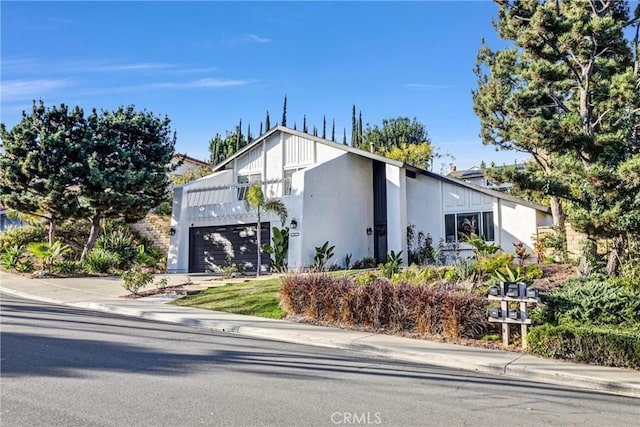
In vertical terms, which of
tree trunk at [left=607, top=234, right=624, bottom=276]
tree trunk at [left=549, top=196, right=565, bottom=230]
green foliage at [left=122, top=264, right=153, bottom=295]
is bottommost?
green foliage at [left=122, top=264, right=153, bottom=295]

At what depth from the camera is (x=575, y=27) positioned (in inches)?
429

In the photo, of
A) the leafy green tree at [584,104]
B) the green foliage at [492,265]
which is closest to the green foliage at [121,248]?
the green foliage at [492,265]

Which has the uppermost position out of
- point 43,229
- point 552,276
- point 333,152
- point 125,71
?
point 125,71

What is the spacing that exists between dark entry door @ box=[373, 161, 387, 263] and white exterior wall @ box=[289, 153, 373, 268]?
A: 24cm

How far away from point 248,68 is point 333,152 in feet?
20.5

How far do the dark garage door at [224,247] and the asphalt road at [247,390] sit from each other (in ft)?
43.1

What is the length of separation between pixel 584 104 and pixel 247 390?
431 inches

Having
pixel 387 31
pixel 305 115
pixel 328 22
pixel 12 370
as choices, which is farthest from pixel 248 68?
pixel 305 115

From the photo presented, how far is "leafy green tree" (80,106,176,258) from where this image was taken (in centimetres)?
2030

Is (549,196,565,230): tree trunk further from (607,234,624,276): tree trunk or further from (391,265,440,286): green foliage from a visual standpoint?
(391,265,440,286): green foliage

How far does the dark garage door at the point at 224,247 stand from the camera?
72.1 feet

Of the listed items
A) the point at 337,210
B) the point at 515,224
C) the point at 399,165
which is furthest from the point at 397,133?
the point at 515,224

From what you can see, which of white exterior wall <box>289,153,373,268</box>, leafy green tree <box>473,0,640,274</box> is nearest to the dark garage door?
white exterior wall <box>289,153,373,268</box>

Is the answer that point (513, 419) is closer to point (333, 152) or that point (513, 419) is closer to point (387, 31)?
point (387, 31)
